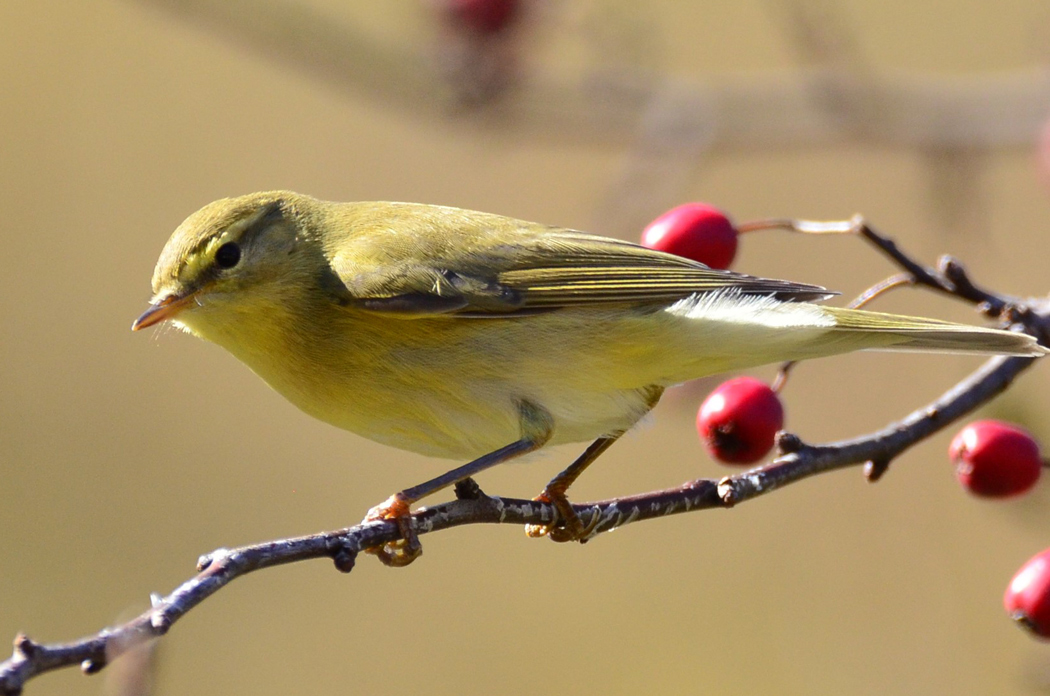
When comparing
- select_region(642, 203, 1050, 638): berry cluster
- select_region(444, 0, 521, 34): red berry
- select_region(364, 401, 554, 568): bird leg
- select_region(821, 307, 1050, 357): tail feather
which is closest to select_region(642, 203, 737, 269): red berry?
select_region(642, 203, 1050, 638): berry cluster

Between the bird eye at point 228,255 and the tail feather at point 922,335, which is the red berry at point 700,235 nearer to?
the tail feather at point 922,335

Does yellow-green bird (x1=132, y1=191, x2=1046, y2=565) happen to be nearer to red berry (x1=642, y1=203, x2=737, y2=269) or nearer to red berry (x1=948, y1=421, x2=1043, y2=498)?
red berry (x1=642, y1=203, x2=737, y2=269)

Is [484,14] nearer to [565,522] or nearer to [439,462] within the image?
[565,522]

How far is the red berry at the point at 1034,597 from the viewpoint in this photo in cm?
251

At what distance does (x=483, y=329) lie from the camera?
9.41ft

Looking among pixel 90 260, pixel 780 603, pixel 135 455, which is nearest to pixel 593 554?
pixel 780 603

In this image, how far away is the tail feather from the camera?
2.58 metres

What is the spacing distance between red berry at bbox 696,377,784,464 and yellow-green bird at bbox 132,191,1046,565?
0.28 feet

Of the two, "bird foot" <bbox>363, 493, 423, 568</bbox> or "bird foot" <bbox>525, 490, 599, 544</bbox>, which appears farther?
"bird foot" <bbox>525, 490, 599, 544</bbox>

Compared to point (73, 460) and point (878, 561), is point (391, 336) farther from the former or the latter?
point (73, 460)

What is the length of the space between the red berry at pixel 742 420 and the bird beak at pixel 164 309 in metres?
1.40

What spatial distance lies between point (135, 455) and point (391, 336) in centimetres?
461

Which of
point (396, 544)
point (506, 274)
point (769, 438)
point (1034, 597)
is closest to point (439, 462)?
point (506, 274)

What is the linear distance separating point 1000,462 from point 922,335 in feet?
1.18
